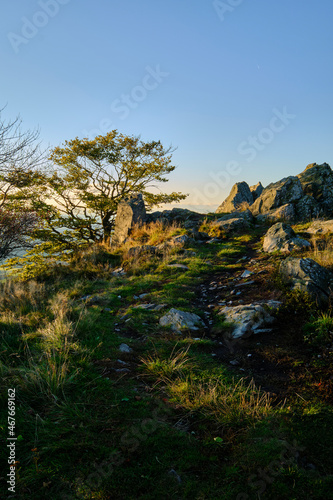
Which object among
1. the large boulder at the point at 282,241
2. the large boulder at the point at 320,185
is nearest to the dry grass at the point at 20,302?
the large boulder at the point at 282,241

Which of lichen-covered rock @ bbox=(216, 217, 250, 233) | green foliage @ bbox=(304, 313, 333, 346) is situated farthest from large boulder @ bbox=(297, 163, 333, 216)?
green foliage @ bbox=(304, 313, 333, 346)

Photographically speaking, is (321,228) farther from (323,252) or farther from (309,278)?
(309,278)

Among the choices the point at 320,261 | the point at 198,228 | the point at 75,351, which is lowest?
the point at 75,351

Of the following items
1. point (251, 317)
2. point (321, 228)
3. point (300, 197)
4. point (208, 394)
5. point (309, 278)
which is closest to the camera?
point (208, 394)

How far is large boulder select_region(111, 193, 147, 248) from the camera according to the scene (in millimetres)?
16172

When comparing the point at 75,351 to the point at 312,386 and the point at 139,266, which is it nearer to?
the point at 312,386

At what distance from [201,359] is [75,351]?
194cm

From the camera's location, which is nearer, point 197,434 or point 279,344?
point 197,434

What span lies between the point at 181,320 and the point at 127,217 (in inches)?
456

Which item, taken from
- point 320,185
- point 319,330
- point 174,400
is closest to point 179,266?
point 319,330

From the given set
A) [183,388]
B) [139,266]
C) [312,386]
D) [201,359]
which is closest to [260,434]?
[183,388]

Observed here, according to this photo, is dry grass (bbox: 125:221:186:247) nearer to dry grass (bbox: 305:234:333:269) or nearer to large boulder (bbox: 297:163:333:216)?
dry grass (bbox: 305:234:333:269)

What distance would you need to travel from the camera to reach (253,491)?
7.32 feet

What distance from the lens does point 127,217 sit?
16.4 m
